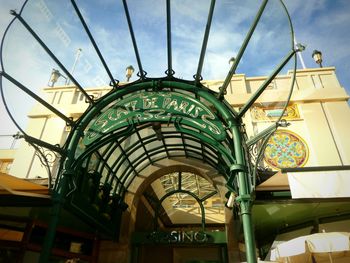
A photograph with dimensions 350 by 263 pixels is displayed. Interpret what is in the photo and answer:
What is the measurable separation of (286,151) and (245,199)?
21.2ft

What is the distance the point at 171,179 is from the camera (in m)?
13.6

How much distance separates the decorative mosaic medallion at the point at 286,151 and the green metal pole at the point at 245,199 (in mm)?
5617

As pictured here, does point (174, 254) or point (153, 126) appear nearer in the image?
point (153, 126)

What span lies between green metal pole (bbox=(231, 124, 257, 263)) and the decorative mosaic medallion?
5.62 metres

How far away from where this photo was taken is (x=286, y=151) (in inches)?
380

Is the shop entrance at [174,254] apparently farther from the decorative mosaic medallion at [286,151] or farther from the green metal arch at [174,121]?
the green metal arch at [174,121]

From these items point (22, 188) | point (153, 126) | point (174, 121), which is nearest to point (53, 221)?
point (22, 188)

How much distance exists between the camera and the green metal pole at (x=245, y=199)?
3.57m

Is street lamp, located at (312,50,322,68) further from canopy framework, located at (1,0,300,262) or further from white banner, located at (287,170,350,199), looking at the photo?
canopy framework, located at (1,0,300,262)

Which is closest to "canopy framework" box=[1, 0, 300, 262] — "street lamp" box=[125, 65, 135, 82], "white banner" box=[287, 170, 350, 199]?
"white banner" box=[287, 170, 350, 199]


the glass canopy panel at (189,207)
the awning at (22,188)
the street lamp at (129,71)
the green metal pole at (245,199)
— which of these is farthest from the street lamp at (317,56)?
the awning at (22,188)

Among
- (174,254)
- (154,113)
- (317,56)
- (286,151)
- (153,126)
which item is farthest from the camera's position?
(174,254)

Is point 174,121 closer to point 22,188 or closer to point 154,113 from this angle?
point 154,113

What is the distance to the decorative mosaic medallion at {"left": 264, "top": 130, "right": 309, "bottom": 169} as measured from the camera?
9406mm
